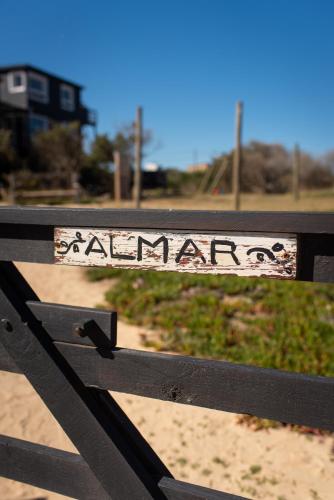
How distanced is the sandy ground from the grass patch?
844 millimetres

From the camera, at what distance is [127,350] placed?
1604 mm

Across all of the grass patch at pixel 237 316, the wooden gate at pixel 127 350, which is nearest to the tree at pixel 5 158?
the grass patch at pixel 237 316

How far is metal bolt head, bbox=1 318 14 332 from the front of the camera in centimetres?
166

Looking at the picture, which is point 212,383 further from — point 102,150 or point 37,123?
point 37,123

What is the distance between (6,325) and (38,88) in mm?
34873

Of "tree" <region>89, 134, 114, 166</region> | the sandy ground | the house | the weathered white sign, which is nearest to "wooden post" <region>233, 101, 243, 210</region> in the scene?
the sandy ground

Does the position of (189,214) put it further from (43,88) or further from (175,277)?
(43,88)

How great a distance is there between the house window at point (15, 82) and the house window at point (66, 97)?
387cm

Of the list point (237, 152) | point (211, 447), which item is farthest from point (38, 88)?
point (211, 447)

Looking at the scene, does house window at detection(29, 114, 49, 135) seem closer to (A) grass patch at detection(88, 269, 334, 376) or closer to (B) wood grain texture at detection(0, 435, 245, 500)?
(A) grass patch at detection(88, 269, 334, 376)

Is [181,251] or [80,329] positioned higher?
[181,251]

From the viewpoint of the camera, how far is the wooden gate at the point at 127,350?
53.6 inches

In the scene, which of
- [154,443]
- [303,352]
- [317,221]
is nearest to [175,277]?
[303,352]

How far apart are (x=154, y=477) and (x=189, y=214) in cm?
97
